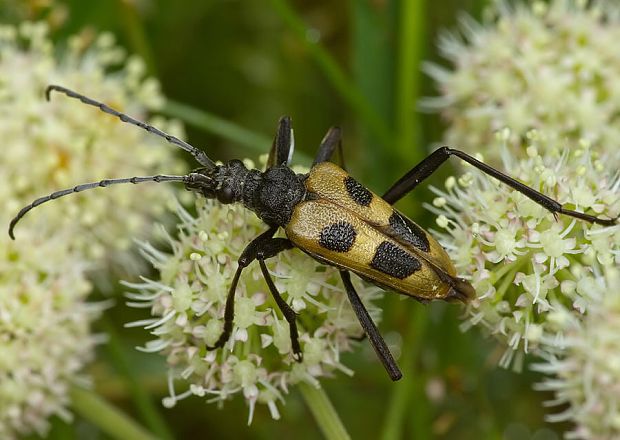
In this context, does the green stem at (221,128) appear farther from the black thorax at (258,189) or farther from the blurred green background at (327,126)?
the black thorax at (258,189)

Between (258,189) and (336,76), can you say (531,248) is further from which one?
(336,76)

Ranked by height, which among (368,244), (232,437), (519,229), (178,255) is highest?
(519,229)

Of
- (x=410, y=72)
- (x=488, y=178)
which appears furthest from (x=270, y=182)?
(x=410, y=72)

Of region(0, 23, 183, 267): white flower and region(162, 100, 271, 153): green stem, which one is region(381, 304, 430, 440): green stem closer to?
region(162, 100, 271, 153): green stem

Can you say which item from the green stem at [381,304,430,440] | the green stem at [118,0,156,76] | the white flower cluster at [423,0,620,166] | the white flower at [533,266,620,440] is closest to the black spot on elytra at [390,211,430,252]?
the white flower at [533,266,620,440]

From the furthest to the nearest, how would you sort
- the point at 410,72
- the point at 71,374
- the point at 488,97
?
the point at 410,72
the point at 488,97
the point at 71,374

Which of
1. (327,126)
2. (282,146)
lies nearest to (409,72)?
(327,126)

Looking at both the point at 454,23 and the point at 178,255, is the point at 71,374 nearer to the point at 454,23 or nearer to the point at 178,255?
the point at 178,255

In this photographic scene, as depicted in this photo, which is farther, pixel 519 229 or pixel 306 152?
pixel 306 152
